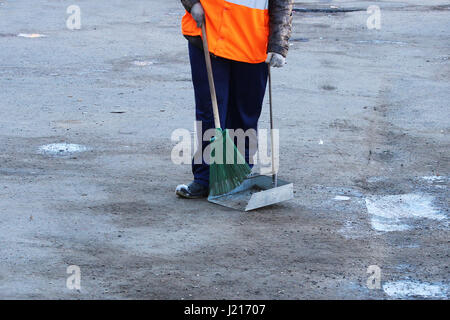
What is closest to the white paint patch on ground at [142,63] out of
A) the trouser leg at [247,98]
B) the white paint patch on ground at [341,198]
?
the trouser leg at [247,98]

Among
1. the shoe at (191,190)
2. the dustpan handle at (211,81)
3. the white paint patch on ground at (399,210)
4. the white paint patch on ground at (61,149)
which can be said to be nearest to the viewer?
the white paint patch on ground at (399,210)

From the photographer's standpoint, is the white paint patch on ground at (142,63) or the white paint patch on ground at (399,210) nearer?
the white paint patch on ground at (399,210)

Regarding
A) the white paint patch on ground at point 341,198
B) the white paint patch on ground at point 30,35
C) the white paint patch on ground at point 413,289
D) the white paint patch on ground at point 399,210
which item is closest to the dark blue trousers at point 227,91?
the white paint patch on ground at point 341,198

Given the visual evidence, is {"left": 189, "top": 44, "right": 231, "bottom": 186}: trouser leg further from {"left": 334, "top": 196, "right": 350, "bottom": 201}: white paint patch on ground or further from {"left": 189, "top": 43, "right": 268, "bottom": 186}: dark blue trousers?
{"left": 334, "top": 196, "right": 350, "bottom": 201}: white paint patch on ground

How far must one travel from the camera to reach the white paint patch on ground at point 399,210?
4.61m

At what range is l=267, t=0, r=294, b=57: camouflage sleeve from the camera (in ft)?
15.6

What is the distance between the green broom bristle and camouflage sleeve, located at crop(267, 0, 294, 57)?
0.61 m

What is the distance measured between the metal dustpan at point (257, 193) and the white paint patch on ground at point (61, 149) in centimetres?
150

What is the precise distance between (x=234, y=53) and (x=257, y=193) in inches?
34.1

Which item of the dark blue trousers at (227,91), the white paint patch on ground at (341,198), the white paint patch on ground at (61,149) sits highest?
the dark blue trousers at (227,91)

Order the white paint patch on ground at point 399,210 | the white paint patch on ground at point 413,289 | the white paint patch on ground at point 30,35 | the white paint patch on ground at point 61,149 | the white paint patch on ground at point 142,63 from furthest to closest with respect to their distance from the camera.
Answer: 1. the white paint patch on ground at point 30,35
2. the white paint patch on ground at point 142,63
3. the white paint patch on ground at point 61,149
4. the white paint patch on ground at point 399,210
5. the white paint patch on ground at point 413,289

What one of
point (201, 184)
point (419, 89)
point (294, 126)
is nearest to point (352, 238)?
point (201, 184)

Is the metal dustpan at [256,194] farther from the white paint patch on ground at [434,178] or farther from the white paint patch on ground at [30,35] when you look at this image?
the white paint patch on ground at [30,35]

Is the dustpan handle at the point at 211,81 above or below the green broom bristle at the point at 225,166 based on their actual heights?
above
